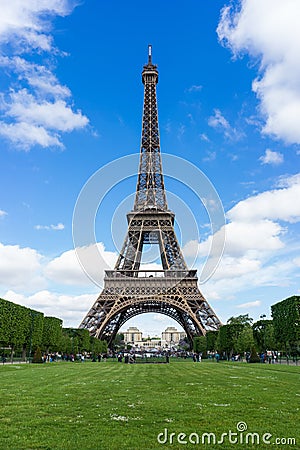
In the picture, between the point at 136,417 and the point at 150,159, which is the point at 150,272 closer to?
the point at 150,159

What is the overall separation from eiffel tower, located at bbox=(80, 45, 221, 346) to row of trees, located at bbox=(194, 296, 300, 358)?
2669mm

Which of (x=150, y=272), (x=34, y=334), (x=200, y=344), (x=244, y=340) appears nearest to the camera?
(x=34, y=334)

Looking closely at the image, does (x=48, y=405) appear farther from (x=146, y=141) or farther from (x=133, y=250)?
(x=146, y=141)

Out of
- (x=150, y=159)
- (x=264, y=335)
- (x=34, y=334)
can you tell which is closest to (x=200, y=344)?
(x=264, y=335)

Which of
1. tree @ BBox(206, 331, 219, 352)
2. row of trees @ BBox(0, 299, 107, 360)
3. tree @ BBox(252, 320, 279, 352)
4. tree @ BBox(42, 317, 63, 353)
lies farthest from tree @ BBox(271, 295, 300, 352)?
tree @ BBox(42, 317, 63, 353)

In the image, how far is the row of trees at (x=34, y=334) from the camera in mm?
39969

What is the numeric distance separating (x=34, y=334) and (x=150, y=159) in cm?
3505

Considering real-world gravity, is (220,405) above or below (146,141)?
below

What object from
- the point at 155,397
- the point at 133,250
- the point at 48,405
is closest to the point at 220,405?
the point at 155,397

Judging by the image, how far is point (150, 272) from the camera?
65250 mm

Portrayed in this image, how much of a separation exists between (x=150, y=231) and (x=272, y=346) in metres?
23.3

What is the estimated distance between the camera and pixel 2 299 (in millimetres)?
39781

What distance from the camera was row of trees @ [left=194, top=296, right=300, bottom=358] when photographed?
39.8 m

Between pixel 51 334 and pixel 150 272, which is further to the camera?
pixel 150 272
